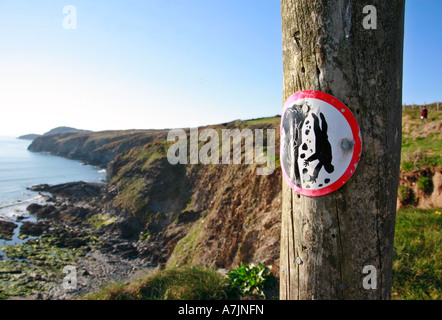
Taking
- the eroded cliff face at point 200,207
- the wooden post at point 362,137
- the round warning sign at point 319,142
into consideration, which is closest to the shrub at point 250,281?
the eroded cliff face at point 200,207

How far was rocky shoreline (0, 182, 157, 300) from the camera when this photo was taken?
56.2 feet

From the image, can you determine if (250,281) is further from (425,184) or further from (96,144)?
(96,144)

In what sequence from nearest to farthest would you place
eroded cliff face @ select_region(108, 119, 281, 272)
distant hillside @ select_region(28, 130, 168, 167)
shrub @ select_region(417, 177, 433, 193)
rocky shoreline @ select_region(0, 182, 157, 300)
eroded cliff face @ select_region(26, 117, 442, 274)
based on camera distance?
shrub @ select_region(417, 177, 433, 193)
eroded cliff face @ select_region(26, 117, 442, 274)
eroded cliff face @ select_region(108, 119, 281, 272)
rocky shoreline @ select_region(0, 182, 157, 300)
distant hillside @ select_region(28, 130, 168, 167)

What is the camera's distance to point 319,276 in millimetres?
1319

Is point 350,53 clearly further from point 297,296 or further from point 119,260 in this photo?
point 119,260

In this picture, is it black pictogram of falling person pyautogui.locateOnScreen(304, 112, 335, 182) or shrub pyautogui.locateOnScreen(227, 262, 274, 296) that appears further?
shrub pyautogui.locateOnScreen(227, 262, 274, 296)

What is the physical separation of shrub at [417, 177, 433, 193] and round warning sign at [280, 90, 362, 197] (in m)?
9.61

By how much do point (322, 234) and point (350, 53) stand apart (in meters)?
0.88

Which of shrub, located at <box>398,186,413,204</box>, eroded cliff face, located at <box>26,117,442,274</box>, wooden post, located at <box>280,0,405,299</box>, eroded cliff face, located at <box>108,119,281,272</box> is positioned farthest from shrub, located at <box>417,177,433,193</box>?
wooden post, located at <box>280,0,405,299</box>

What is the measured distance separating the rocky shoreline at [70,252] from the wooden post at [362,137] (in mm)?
13642

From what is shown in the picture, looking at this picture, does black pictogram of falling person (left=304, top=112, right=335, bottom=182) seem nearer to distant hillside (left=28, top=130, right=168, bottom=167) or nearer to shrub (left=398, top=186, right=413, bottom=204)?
shrub (left=398, top=186, right=413, bottom=204)

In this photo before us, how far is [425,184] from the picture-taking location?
8570 mm

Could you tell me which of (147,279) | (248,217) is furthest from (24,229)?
(147,279)

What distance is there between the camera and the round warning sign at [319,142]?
1245mm
